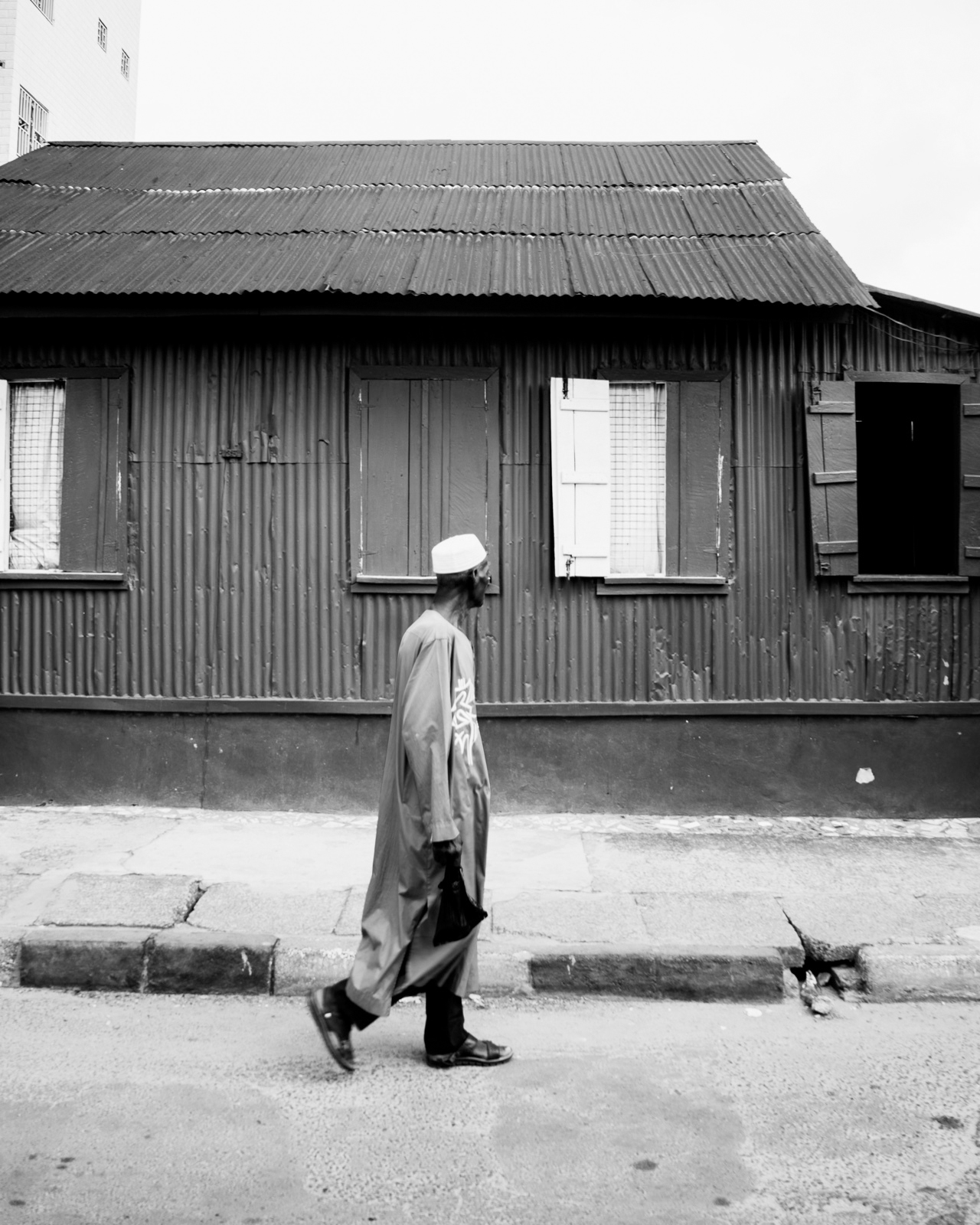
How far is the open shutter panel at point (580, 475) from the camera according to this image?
7742mm

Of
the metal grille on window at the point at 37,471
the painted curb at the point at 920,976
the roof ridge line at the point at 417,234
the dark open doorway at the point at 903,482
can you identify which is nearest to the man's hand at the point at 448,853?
the painted curb at the point at 920,976

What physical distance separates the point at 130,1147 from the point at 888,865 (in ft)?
15.6

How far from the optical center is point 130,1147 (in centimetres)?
338

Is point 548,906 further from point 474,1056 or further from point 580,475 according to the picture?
point 580,475

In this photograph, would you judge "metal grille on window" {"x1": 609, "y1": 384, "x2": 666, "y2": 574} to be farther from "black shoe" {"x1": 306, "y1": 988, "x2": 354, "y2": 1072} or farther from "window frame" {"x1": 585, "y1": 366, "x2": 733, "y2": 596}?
"black shoe" {"x1": 306, "y1": 988, "x2": 354, "y2": 1072}

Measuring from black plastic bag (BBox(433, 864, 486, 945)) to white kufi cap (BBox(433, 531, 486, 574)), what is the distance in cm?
107

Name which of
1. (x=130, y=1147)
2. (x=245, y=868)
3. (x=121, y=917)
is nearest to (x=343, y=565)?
(x=245, y=868)

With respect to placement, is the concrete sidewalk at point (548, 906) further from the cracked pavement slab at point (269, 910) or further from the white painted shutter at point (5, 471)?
the white painted shutter at point (5, 471)

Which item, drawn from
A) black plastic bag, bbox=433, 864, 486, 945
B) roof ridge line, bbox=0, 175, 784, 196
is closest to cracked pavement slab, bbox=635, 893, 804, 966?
black plastic bag, bbox=433, 864, 486, 945

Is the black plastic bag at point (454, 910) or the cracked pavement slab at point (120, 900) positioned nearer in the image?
the black plastic bag at point (454, 910)

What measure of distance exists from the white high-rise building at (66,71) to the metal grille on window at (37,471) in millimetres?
14303

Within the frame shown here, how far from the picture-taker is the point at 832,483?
777 cm

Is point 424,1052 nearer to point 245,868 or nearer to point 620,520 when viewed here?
point 245,868

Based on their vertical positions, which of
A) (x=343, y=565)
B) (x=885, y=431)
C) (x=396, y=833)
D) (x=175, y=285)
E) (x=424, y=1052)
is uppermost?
(x=175, y=285)
